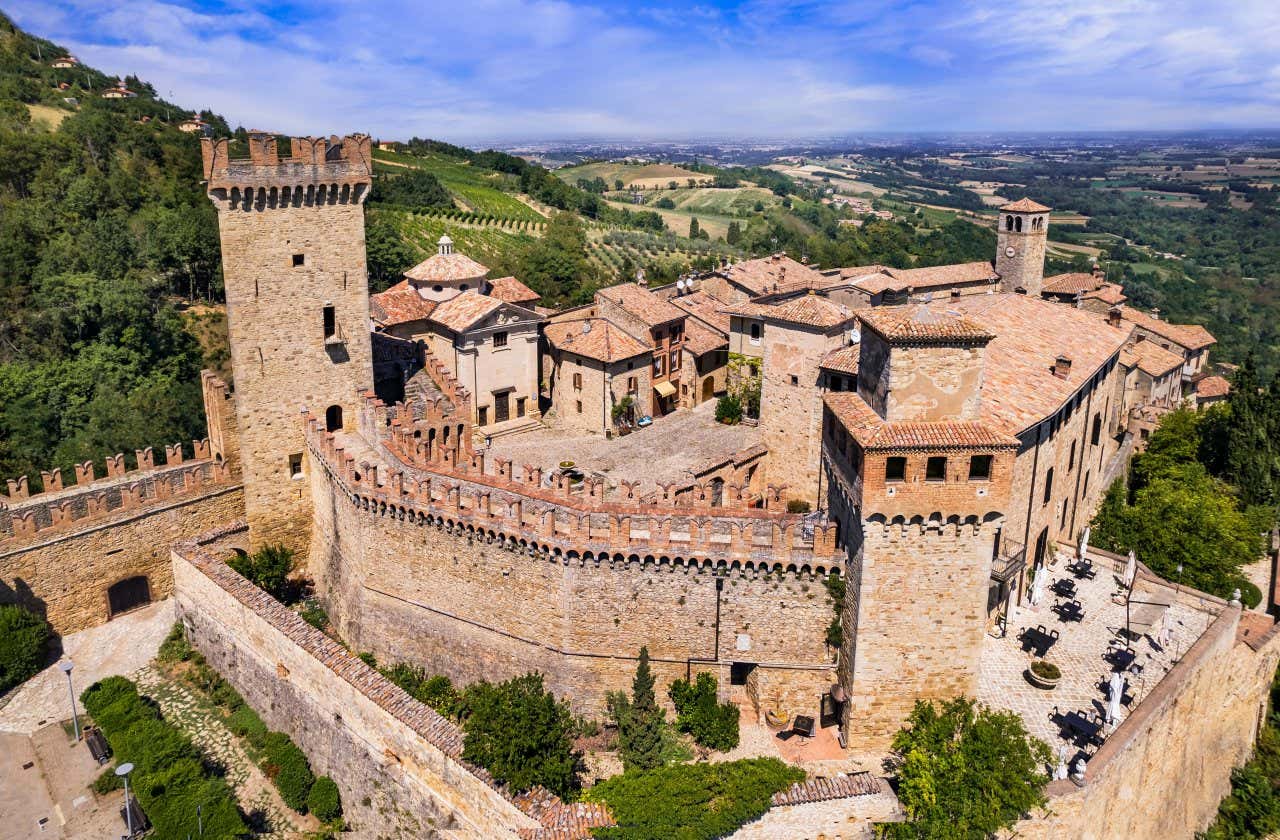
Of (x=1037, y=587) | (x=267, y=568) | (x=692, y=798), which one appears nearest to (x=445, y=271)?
(x=267, y=568)

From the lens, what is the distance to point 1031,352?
2838cm

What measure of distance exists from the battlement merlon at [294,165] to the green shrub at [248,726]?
15217mm

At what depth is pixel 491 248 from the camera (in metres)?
80.7

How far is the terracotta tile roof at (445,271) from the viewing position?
1730 inches

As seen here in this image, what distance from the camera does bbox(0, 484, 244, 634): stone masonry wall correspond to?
27.6m

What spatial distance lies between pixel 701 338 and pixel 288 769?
92.8 feet

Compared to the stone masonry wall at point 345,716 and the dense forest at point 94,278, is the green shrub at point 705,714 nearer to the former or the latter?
the stone masonry wall at point 345,716

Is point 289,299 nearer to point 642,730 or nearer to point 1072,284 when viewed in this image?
point 642,730

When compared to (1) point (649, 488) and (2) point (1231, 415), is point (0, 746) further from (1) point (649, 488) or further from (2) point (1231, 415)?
(2) point (1231, 415)

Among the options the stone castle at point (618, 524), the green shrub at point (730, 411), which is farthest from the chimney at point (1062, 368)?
the green shrub at point (730, 411)

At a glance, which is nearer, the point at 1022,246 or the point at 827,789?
the point at 827,789

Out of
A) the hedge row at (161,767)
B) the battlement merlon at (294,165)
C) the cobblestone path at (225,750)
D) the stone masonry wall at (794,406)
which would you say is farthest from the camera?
the stone masonry wall at (794,406)

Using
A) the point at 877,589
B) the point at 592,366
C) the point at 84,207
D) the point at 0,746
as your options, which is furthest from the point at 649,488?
the point at 84,207

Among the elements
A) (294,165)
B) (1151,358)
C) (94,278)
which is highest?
(294,165)
